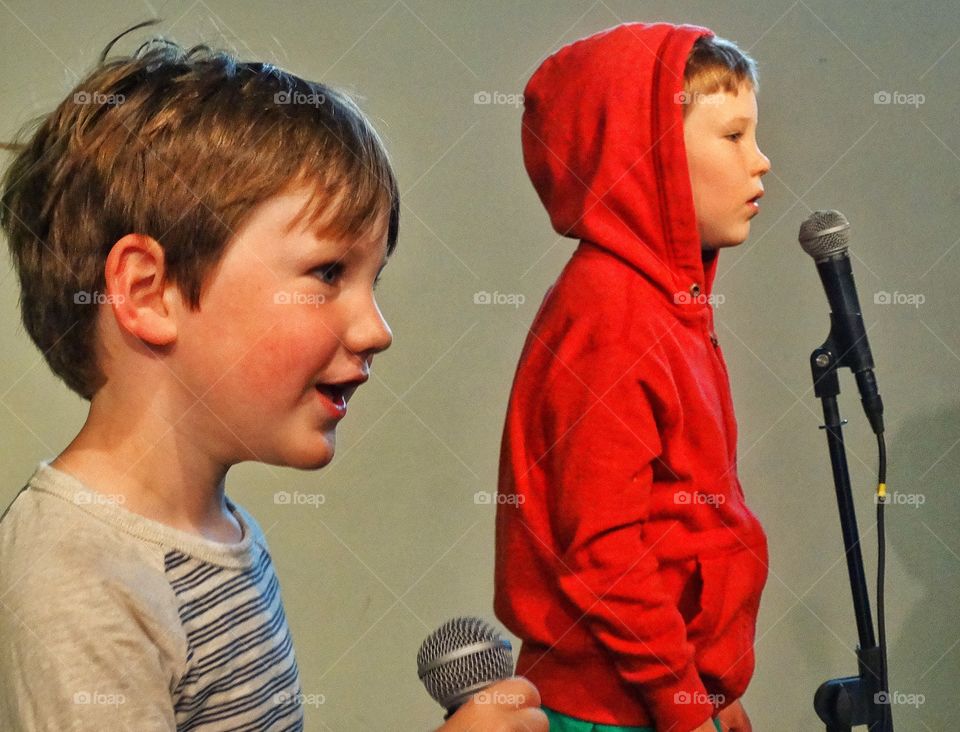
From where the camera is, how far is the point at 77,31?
1.78m

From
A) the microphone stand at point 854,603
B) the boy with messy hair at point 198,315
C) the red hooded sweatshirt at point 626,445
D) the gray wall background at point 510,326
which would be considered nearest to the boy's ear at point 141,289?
the boy with messy hair at point 198,315

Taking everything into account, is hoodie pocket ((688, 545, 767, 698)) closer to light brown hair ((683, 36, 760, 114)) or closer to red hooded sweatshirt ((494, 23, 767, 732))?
red hooded sweatshirt ((494, 23, 767, 732))

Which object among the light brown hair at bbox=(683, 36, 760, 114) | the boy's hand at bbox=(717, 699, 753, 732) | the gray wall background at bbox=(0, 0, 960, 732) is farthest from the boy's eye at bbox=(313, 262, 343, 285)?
the gray wall background at bbox=(0, 0, 960, 732)

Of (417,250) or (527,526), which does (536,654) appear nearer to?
(527,526)

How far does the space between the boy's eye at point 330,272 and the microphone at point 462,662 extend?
11.3 inches

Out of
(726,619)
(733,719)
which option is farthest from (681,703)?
(733,719)

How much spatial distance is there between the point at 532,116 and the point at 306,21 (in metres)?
0.60

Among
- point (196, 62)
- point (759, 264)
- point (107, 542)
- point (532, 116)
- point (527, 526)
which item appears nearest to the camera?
point (107, 542)

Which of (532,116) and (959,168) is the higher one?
(959,168)

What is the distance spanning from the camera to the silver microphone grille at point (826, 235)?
1.32m

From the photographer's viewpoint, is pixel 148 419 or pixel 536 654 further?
pixel 536 654

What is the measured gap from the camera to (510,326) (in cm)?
190

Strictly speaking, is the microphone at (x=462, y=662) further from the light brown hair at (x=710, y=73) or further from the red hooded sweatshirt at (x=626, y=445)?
the light brown hair at (x=710, y=73)

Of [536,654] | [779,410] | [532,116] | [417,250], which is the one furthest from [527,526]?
[779,410]
